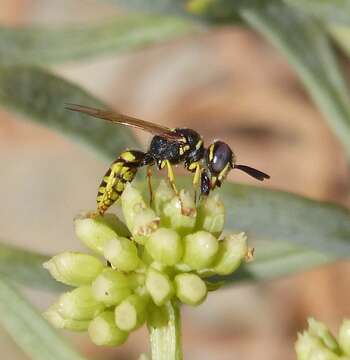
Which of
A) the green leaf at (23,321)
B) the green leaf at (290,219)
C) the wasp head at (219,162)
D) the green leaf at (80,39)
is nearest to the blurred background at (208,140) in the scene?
the green leaf at (80,39)

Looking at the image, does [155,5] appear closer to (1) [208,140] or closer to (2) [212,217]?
(2) [212,217]

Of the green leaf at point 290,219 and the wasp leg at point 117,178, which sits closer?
the wasp leg at point 117,178

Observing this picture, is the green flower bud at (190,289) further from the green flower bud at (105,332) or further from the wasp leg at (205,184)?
the wasp leg at (205,184)

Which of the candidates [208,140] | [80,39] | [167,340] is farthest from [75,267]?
[208,140]

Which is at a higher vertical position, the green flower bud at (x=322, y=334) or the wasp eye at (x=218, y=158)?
the wasp eye at (x=218, y=158)

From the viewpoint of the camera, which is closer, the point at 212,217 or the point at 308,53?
the point at 212,217

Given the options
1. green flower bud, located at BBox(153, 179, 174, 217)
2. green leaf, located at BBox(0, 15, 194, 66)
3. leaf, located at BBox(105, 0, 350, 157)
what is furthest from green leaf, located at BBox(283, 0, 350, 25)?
green flower bud, located at BBox(153, 179, 174, 217)

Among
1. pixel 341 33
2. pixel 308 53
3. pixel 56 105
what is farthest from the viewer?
pixel 341 33

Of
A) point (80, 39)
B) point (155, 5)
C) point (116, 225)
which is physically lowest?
point (116, 225)
